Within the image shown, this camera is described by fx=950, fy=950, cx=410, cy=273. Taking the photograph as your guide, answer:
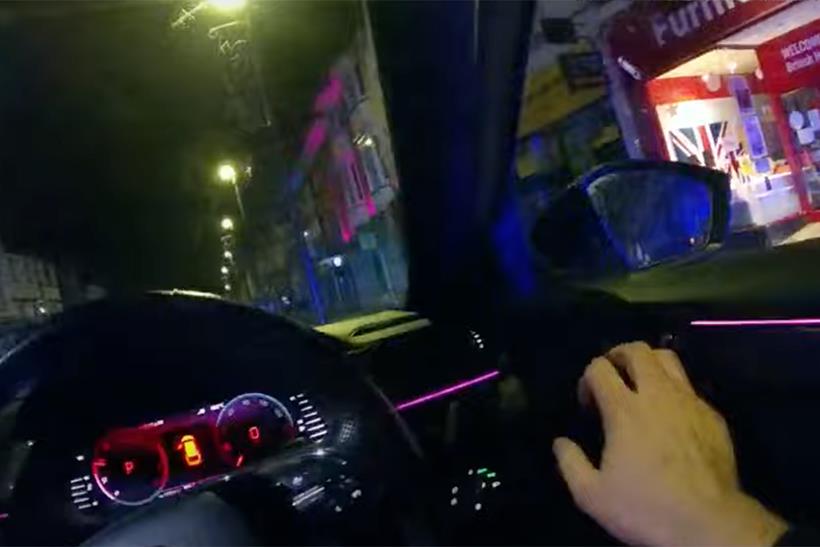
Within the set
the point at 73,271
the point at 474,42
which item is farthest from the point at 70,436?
the point at 474,42

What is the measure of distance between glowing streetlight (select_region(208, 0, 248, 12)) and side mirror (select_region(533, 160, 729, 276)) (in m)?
0.54

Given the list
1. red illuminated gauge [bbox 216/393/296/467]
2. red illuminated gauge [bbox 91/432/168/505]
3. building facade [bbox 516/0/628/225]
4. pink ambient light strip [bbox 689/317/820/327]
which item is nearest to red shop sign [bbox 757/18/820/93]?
building facade [bbox 516/0/628/225]

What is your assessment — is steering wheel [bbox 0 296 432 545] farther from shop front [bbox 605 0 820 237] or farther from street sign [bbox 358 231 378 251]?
shop front [bbox 605 0 820 237]

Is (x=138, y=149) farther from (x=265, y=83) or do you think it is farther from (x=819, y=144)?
(x=819, y=144)

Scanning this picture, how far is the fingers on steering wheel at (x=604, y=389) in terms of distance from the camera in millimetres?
1264

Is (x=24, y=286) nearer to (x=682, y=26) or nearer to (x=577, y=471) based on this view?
(x=577, y=471)

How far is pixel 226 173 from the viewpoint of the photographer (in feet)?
3.77

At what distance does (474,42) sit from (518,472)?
0.63 m

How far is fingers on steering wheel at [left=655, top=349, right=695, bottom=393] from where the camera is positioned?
132 cm

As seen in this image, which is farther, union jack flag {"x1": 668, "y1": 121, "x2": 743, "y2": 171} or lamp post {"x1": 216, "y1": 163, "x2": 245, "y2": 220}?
union jack flag {"x1": 668, "y1": 121, "x2": 743, "y2": 171}

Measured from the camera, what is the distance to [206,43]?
1132 millimetres

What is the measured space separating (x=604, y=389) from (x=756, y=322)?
361 mm

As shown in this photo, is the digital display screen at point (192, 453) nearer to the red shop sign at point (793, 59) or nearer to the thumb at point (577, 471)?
the thumb at point (577, 471)

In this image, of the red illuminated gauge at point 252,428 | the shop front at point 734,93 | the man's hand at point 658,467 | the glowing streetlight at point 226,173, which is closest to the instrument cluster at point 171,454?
the red illuminated gauge at point 252,428
